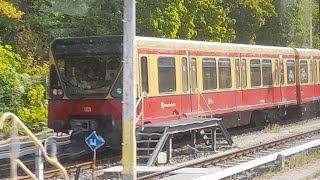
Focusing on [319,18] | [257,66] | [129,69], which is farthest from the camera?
[319,18]

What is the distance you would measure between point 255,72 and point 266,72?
0.91m

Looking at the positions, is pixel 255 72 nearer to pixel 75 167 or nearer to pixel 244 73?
pixel 244 73

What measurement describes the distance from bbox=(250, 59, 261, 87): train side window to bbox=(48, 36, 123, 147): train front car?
7317 millimetres

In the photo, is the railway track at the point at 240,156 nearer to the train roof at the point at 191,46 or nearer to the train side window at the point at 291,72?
the train roof at the point at 191,46

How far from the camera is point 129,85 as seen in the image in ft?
30.2

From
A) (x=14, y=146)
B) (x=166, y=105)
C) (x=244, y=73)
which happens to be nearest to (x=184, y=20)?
(x=244, y=73)

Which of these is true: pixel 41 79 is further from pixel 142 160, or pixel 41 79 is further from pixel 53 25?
pixel 142 160

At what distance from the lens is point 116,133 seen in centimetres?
1433

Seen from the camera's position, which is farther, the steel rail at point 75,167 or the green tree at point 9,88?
the green tree at point 9,88

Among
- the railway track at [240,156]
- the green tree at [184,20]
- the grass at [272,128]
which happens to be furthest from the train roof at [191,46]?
the green tree at [184,20]

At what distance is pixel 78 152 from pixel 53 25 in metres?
14.4

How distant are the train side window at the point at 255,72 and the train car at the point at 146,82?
2.02ft

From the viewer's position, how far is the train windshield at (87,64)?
47.0 feet

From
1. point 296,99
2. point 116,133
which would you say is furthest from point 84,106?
point 296,99
